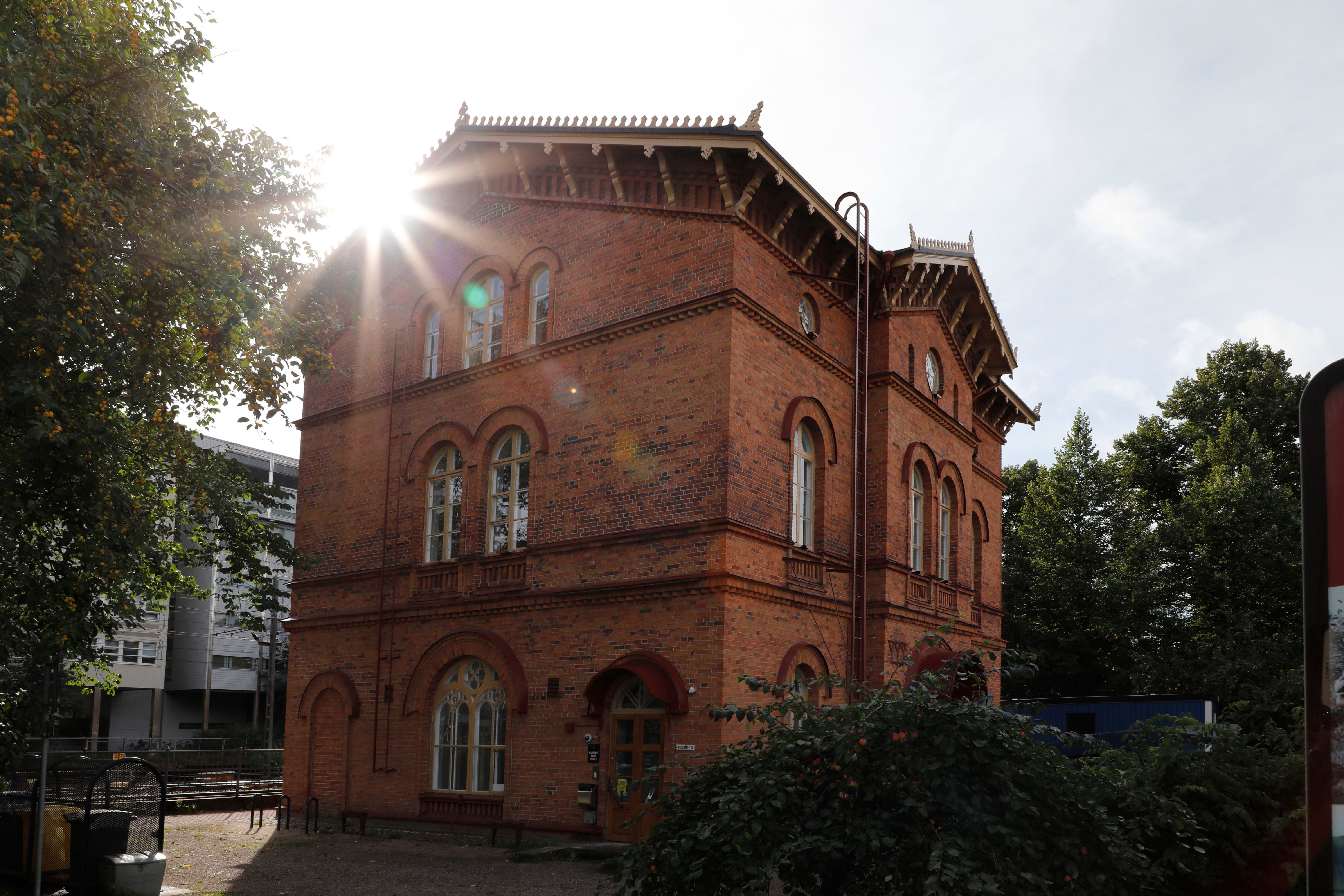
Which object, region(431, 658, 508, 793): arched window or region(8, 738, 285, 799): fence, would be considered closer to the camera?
region(431, 658, 508, 793): arched window

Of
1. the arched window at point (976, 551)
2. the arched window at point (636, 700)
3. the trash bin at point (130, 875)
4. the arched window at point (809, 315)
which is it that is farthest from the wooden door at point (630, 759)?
the arched window at point (976, 551)

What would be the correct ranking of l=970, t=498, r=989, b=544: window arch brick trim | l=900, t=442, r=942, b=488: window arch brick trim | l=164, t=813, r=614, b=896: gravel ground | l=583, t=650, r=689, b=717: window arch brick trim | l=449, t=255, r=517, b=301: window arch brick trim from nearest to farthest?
l=164, t=813, r=614, b=896: gravel ground
l=583, t=650, r=689, b=717: window arch brick trim
l=449, t=255, r=517, b=301: window arch brick trim
l=900, t=442, r=942, b=488: window arch brick trim
l=970, t=498, r=989, b=544: window arch brick trim

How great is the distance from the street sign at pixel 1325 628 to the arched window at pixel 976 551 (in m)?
22.8

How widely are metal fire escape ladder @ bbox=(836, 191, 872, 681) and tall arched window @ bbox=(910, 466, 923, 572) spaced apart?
200 centimetres

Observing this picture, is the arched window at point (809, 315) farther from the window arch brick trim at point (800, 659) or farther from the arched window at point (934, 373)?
the window arch brick trim at point (800, 659)

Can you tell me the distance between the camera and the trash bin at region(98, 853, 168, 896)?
1212 centimetres

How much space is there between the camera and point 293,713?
860 inches

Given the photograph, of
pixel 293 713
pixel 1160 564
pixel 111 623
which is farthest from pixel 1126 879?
pixel 1160 564

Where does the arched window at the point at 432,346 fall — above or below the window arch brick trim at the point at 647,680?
above

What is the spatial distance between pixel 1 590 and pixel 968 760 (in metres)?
9.79

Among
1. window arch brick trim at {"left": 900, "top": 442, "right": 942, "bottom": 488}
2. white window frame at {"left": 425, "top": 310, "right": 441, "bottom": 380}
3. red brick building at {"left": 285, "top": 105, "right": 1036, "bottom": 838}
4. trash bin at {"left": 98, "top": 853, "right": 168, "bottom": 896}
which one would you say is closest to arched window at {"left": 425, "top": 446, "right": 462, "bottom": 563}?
red brick building at {"left": 285, "top": 105, "right": 1036, "bottom": 838}

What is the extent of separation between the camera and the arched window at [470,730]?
1817 centimetres

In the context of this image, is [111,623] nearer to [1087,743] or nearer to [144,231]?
[144,231]

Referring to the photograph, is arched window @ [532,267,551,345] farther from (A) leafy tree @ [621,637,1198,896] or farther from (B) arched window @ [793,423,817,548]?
(A) leafy tree @ [621,637,1198,896]
